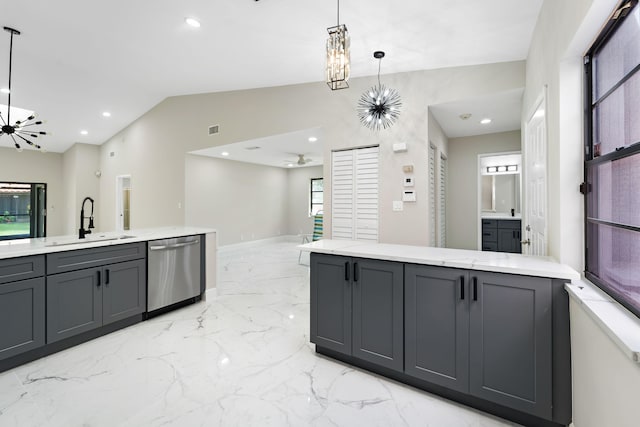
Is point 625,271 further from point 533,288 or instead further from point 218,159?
point 218,159

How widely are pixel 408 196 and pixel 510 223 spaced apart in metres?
2.89

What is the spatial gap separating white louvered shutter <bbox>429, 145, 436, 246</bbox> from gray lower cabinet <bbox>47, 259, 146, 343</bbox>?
3.40m

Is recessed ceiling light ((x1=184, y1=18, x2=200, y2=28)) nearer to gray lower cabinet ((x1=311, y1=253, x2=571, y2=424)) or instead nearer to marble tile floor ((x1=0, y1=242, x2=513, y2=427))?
gray lower cabinet ((x1=311, y1=253, x2=571, y2=424))

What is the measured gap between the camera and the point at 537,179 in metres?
2.54

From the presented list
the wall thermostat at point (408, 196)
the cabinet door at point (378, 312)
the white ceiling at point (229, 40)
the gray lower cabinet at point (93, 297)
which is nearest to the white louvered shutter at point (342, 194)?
the wall thermostat at point (408, 196)

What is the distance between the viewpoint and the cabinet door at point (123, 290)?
9.13ft

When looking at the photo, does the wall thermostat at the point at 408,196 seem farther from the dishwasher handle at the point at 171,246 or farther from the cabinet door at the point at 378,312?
the dishwasher handle at the point at 171,246

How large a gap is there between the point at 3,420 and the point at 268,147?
16.2 ft

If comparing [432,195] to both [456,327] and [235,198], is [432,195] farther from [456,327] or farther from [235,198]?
[235,198]

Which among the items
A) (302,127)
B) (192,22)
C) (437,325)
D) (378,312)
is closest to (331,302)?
(378,312)

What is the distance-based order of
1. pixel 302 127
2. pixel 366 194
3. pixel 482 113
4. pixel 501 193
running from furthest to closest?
pixel 501 193 < pixel 302 127 < pixel 366 194 < pixel 482 113

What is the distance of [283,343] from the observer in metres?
2.66

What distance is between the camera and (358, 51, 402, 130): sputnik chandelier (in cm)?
338

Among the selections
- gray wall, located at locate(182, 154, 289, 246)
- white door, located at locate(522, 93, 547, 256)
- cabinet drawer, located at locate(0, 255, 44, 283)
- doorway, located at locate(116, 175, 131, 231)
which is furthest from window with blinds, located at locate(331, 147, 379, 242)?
doorway, located at locate(116, 175, 131, 231)
